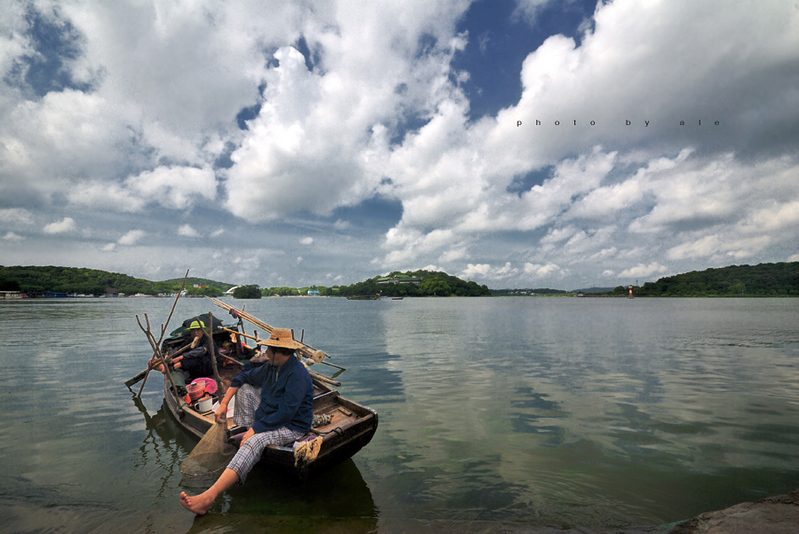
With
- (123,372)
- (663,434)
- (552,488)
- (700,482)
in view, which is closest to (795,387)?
(663,434)

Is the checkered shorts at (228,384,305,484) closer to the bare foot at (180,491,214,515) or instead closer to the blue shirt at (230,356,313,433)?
the blue shirt at (230,356,313,433)

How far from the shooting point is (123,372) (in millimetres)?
17531

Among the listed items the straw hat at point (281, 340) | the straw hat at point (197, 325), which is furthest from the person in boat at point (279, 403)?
the straw hat at point (197, 325)

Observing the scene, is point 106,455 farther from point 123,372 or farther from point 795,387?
point 795,387

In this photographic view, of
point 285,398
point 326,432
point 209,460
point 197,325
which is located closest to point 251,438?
point 285,398

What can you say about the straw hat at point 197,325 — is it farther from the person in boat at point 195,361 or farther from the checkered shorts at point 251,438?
the checkered shorts at point 251,438

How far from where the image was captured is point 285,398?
602cm

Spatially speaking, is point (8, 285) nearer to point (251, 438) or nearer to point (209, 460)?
point (209, 460)

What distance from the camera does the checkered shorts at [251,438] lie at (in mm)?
5590

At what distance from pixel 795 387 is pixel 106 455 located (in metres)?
22.6

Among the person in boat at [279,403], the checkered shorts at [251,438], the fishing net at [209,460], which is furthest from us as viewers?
the fishing net at [209,460]

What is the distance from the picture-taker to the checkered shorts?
18.3ft

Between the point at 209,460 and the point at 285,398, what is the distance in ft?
8.00

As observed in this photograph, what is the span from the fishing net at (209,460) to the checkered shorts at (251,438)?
475 millimetres
